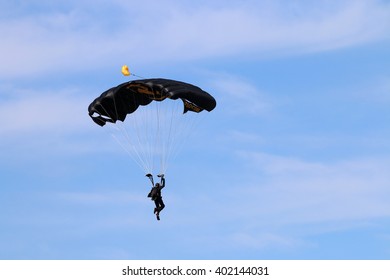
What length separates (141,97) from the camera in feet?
156

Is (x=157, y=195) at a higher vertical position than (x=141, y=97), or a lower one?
lower

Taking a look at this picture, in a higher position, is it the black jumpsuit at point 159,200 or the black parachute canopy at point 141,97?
the black parachute canopy at point 141,97

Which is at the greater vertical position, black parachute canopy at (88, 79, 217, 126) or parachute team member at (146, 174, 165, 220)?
black parachute canopy at (88, 79, 217, 126)

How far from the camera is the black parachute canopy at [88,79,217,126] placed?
145ft

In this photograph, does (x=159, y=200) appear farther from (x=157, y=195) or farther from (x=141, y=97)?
(x=141, y=97)

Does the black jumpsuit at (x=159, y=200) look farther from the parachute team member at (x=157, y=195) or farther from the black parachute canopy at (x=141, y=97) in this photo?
the black parachute canopy at (x=141, y=97)

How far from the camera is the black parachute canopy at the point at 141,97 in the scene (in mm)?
44219

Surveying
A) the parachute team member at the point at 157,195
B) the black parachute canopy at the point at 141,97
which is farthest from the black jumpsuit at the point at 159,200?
the black parachute canopy at the point at 141,97

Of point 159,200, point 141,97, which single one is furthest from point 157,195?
point 141,97

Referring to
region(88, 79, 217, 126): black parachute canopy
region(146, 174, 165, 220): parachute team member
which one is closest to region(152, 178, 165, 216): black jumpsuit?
region(146, 174, 165, 220): parachute team member

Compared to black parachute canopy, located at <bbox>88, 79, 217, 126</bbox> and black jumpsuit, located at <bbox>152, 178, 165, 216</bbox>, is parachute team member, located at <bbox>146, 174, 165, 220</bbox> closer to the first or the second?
black jumpsuit, located at <bbox>152, 178, 165, 216</bbox>
